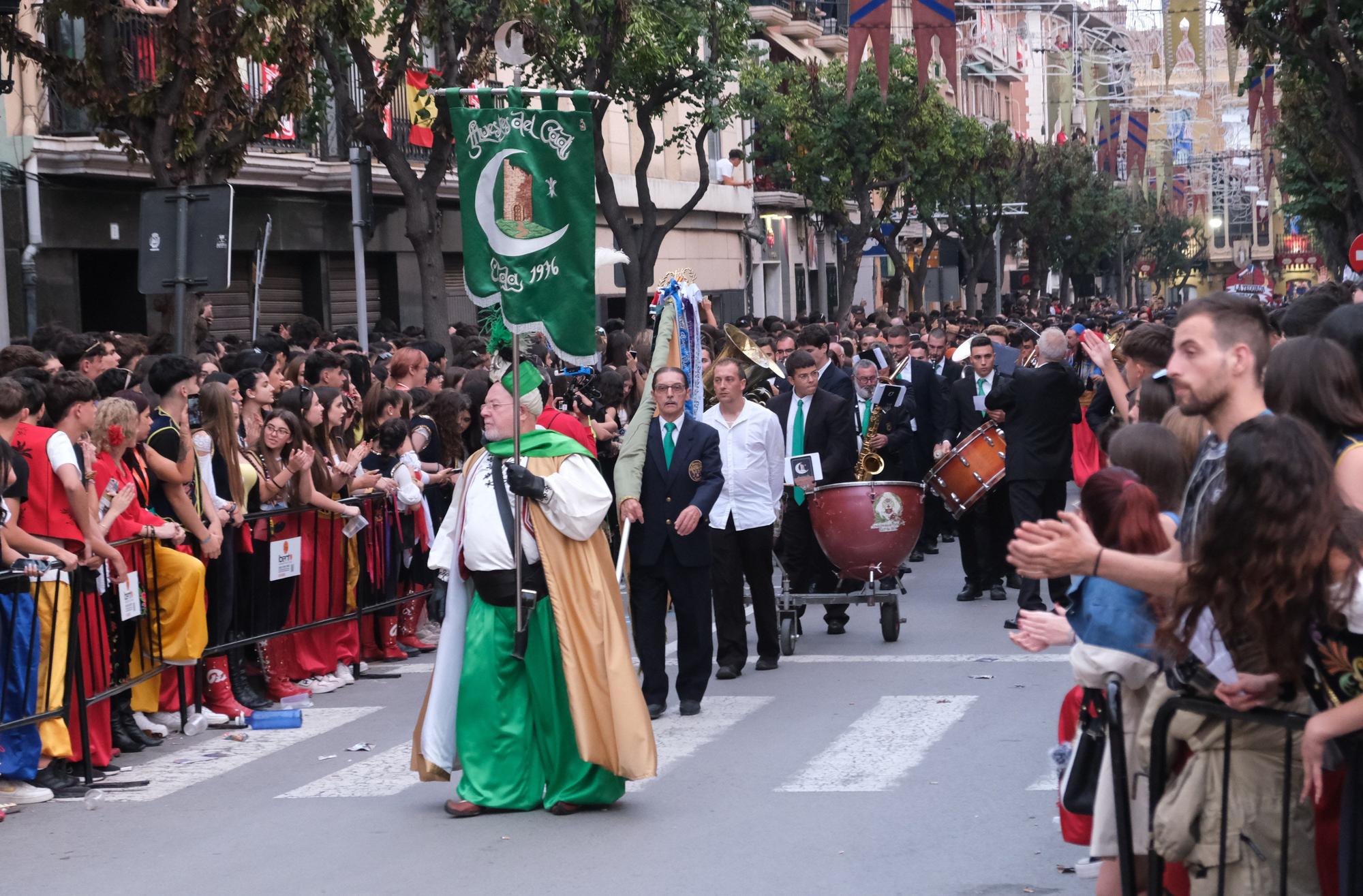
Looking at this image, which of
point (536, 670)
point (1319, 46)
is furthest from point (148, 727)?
point (1319, 46)

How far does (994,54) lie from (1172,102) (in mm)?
26556

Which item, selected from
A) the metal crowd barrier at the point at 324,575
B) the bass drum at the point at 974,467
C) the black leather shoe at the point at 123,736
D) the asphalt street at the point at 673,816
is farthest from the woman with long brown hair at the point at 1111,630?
the bass drum at the point at 974,467

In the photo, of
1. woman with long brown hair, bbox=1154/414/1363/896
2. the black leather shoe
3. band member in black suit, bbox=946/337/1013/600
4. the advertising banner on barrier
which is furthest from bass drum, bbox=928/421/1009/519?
woman with long brown hair, bbox=1154/414/1363/896

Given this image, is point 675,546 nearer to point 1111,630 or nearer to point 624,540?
point 624,540

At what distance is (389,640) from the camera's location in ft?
40.6

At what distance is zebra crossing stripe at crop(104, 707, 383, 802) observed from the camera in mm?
8578

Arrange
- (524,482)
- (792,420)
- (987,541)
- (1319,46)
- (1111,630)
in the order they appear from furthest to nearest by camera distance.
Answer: (1319,46)
(987,541)
(792,420)
(524,482)
(1111,630)

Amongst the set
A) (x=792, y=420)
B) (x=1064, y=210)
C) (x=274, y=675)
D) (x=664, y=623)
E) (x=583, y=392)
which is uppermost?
(x=1064, y=210)

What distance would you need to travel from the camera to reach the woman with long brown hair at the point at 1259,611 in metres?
4.11

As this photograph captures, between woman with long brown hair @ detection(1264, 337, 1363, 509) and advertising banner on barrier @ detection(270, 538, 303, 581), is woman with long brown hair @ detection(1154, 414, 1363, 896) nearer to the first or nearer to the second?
woman with long brown hair @ detection(1264, 337, 1363, 509)

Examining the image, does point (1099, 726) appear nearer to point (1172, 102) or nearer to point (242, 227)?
point (242, 227)

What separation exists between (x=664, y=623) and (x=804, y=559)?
8.95 ft

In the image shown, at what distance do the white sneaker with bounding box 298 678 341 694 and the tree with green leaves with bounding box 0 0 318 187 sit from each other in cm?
591

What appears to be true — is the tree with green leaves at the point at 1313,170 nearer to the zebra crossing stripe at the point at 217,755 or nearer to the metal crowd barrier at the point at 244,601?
the metal crowd barrier at the point at 244,601
